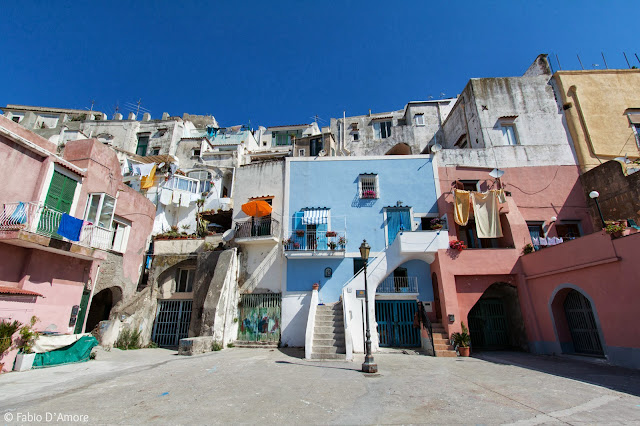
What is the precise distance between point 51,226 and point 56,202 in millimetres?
1159

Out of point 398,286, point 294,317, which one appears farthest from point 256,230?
point 398,286

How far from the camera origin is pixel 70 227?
11.0 m

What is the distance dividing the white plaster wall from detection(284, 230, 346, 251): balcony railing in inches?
97.5

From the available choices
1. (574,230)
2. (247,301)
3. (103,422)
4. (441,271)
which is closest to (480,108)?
(574,230)

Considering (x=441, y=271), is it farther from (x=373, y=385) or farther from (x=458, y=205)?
(x=373, y=385)

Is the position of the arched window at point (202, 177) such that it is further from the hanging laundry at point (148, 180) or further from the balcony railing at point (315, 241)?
the balcony railing at point (315, 241)

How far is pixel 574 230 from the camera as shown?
1712cm

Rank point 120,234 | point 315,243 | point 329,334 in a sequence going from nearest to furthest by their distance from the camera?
point 329,334 → point 120,234 → point 315,243

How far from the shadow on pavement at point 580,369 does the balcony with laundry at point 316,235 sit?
26.9 feet

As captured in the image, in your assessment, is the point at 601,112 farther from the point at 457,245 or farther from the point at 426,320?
the point at 426,320

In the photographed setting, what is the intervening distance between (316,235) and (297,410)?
12.0 metres

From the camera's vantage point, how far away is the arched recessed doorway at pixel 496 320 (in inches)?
603

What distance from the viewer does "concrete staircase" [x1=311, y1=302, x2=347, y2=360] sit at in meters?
11.9

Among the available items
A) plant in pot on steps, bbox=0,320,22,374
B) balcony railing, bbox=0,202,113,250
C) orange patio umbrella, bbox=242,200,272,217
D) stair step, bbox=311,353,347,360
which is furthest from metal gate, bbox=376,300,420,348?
plant in pot on steps, bbox=0,320,22,374
